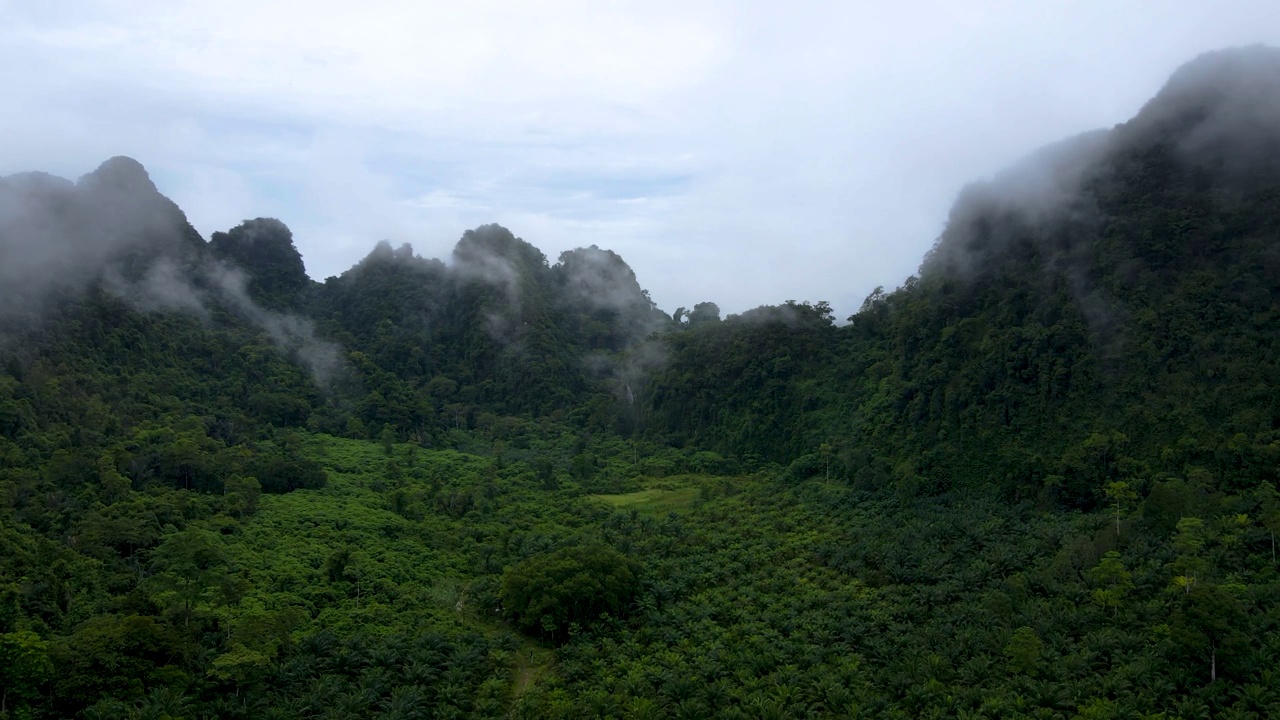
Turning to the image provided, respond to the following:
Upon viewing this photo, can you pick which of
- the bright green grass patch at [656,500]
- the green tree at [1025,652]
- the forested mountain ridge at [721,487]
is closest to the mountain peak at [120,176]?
the forested mountain ridge at [721,487]

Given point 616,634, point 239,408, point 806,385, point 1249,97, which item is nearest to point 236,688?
point 616,634

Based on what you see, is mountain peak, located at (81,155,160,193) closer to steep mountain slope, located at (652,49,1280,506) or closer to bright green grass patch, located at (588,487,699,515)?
bright green grass patch, located at (588,487,699,515)

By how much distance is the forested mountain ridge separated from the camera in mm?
18422

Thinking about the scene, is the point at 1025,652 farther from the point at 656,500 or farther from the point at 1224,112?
the point at 1224,112

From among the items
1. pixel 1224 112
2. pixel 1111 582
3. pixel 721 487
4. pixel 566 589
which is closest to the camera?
pixel 1111 582

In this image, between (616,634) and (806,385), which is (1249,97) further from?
(616,634)

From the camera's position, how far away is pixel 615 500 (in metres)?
36.6

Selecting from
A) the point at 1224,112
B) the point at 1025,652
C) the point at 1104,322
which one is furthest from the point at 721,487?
the point at 1224,112

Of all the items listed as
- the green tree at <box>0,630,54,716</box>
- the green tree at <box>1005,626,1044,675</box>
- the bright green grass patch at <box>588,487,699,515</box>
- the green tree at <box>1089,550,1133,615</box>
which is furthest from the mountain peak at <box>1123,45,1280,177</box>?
the green tree at <box>0,630,54,716</box>

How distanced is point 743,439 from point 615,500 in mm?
9650

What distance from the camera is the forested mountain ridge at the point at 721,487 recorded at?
18422 millimetres

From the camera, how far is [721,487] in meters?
36.8

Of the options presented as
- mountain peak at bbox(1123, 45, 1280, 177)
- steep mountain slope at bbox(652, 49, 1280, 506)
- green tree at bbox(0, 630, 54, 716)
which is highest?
mountain peak at bbox(1123, 45, 1280, 177)

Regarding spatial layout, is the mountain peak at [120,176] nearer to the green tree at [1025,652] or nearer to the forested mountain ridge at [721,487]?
the forested mountain ridge at [721,487]
